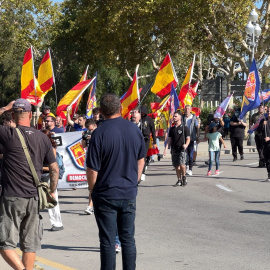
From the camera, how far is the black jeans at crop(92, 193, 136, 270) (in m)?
5.67

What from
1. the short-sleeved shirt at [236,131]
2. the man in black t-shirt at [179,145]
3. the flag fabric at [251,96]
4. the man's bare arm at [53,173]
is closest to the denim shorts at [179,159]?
the man in black t-shirt at [179,145]

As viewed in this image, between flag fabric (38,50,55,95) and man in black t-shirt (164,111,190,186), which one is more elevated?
flag fabric (38,50,55,95)

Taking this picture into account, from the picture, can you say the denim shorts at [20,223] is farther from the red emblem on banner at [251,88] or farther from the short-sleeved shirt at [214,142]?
the red emblem on banner at [251,88]

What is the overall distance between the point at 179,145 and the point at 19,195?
29.2 feet

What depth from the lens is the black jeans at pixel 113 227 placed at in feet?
18.6

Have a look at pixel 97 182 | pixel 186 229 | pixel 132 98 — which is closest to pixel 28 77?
pixel 132 98

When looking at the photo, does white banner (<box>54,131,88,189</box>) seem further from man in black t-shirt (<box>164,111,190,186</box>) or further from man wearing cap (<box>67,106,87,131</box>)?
man in black t-shirt (<box>164,111,190,186</box>)

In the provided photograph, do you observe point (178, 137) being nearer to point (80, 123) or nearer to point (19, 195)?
point (80, 123)

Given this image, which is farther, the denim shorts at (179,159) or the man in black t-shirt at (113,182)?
the denim shorts at (179,159)

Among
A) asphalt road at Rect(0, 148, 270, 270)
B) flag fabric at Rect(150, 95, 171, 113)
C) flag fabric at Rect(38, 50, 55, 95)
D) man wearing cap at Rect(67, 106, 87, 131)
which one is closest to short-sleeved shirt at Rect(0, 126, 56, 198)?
asphalt road at Rect(0, 148, 270, 270)

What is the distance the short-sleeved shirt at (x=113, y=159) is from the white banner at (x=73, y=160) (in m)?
6.90

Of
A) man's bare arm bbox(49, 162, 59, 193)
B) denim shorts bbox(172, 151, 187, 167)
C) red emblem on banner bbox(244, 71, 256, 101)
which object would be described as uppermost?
red emblem on banner bbox(244, 71, 256, 101)

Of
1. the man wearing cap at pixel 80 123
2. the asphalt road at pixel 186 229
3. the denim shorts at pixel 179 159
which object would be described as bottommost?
the asphalt road at pixel 186 229

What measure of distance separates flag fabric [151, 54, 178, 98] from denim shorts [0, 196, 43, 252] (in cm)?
1274
